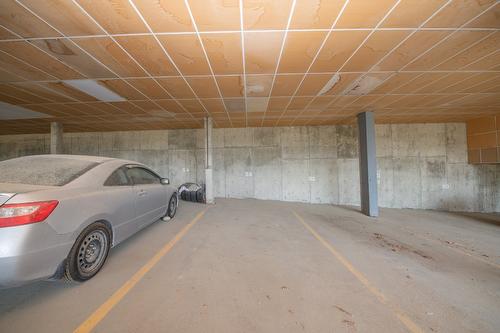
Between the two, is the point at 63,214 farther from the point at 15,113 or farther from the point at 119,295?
the point at 15,113

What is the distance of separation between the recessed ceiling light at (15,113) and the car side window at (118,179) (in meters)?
5.84

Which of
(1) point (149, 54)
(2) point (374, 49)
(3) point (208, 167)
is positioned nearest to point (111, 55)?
(1) point (149, 54)

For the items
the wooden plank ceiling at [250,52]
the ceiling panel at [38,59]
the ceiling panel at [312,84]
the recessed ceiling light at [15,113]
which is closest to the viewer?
the wooden plank ceiling at [250,52]

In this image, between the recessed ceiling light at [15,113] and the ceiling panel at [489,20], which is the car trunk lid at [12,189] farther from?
the recessed ceiling light at [15,113]

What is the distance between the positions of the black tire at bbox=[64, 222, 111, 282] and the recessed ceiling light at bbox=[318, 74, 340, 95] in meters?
4.78

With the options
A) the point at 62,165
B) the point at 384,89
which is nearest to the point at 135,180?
the point at 62,165

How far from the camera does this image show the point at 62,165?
225cm

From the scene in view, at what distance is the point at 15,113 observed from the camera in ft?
19.2

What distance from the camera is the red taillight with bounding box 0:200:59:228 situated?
4.66 ft

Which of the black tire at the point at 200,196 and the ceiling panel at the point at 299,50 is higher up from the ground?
the ceiling panel at the point at 299,50

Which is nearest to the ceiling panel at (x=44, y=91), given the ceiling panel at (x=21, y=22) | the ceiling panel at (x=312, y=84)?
the ceiling panel at (x=21, y=22)

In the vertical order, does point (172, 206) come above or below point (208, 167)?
below

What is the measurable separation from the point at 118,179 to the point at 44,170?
715 mm

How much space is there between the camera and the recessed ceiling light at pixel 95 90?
3932 millimetres
